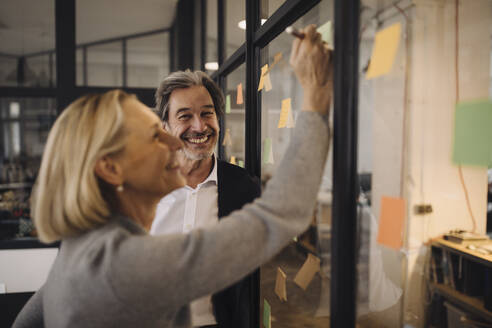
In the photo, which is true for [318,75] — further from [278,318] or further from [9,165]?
[9,165]

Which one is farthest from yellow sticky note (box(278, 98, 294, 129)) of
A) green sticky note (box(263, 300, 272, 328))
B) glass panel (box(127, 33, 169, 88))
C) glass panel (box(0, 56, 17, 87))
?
glass panel (box(0, 56, 17, 87))

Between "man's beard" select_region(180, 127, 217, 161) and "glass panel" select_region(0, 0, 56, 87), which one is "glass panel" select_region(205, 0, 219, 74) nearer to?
"man's beard" select_region(180, 127, 217, 161)

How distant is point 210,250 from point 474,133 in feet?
1.96

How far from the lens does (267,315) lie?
147 centimetres

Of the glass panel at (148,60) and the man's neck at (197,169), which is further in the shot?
the glass panel at (148,60)

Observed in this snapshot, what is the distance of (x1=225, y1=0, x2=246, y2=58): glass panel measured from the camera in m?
1.79

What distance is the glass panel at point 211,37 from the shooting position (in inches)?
103

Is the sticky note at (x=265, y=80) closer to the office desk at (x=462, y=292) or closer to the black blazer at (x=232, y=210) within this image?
the black blazer at (x=232, y=210)

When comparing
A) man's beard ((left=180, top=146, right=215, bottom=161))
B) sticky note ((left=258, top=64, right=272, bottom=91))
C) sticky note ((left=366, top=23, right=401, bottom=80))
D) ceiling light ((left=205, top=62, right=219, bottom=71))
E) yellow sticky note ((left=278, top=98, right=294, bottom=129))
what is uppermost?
ceiling light ((left=205, top=62, right=219, bottom=71))

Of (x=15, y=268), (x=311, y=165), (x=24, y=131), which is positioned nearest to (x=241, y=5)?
(x=311, y=165)

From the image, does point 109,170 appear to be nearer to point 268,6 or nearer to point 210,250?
point 210,250

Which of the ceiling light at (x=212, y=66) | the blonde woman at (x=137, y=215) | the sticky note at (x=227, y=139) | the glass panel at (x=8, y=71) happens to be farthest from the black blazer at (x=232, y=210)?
the glass panel at (x=8, y=71)

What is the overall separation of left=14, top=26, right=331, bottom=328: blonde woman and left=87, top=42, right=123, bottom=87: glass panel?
2.88 m

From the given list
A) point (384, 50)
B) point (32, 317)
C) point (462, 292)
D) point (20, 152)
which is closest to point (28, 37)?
point (20, 152)
